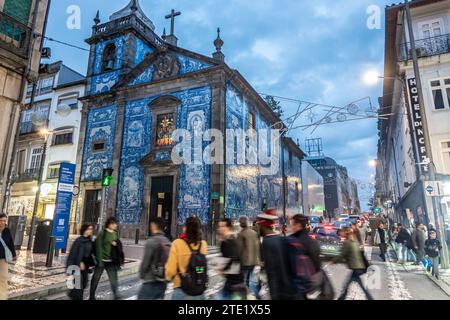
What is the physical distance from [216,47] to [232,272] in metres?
17.4

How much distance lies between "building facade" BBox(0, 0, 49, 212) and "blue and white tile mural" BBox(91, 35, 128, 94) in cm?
1190

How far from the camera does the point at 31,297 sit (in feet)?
19.1

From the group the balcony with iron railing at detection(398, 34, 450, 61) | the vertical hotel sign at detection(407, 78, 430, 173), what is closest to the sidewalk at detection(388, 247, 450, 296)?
the vertical hotel sign at detection(407, 78, 430, 173)

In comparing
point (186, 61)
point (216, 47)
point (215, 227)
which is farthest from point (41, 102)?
point (215, 227)

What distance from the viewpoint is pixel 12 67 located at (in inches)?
360

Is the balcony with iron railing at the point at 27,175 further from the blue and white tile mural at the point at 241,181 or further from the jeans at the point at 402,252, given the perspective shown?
the jeans at the point at 402,252

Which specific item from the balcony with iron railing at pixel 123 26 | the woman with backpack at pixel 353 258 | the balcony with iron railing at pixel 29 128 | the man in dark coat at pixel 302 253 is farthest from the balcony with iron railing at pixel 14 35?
the balcony with iron railing at pixel 29 128

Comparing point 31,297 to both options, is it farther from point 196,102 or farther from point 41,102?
point 41,102

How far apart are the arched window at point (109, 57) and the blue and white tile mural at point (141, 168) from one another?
4393 millimetres

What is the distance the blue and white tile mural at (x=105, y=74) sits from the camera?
2183 centimetres

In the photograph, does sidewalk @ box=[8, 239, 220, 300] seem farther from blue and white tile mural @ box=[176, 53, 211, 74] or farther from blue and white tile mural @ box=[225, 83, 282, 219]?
blue and white tile mural @ box=[176, 53, 211, 74]

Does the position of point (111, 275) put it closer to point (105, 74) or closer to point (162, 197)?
point (162, 197)

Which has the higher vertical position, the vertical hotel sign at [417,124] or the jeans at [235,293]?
the vertical hotel sign at [417,124]

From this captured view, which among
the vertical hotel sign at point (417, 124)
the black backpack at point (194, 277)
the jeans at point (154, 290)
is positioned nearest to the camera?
the black backpack at point (194, 277)
